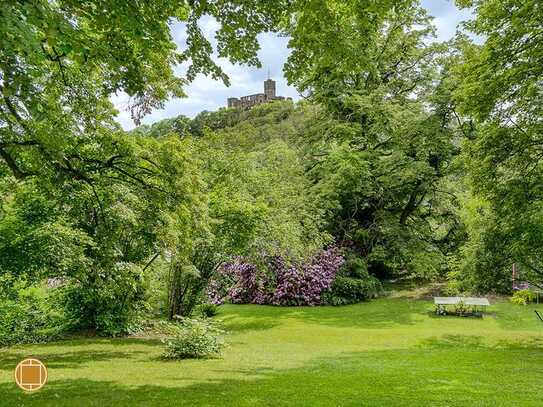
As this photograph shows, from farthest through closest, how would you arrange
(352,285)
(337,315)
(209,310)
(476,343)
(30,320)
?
(352,285) → (209,310) → (337,315) → (30,320) → (476,343)

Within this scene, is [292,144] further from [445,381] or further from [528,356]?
[445,381]

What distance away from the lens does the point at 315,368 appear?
29.8ft

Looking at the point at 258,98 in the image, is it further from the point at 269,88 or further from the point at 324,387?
the point at 324,387

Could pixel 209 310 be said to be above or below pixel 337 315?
above

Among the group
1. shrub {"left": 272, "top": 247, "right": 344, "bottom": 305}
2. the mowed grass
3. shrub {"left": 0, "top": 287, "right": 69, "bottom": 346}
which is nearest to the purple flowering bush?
shrub {"left": 272, "top": 247, "right": 344, "bottom": 305}

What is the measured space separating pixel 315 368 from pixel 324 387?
6.60 feet

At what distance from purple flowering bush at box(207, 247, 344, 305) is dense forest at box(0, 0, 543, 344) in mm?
104

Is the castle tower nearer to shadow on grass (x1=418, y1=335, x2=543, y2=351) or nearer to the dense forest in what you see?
the dense forest

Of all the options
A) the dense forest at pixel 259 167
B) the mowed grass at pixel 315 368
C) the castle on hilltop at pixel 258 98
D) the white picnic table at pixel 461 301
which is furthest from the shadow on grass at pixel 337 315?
the castle on hilltop at pixel 258 98

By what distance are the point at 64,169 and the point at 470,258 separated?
11.5 meters

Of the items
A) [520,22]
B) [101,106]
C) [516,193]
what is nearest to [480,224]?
[516,193]

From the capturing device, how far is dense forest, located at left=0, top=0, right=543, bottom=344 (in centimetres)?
629

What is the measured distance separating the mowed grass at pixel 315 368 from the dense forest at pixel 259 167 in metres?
1.73

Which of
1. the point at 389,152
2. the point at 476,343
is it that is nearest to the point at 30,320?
the point at 476,343
